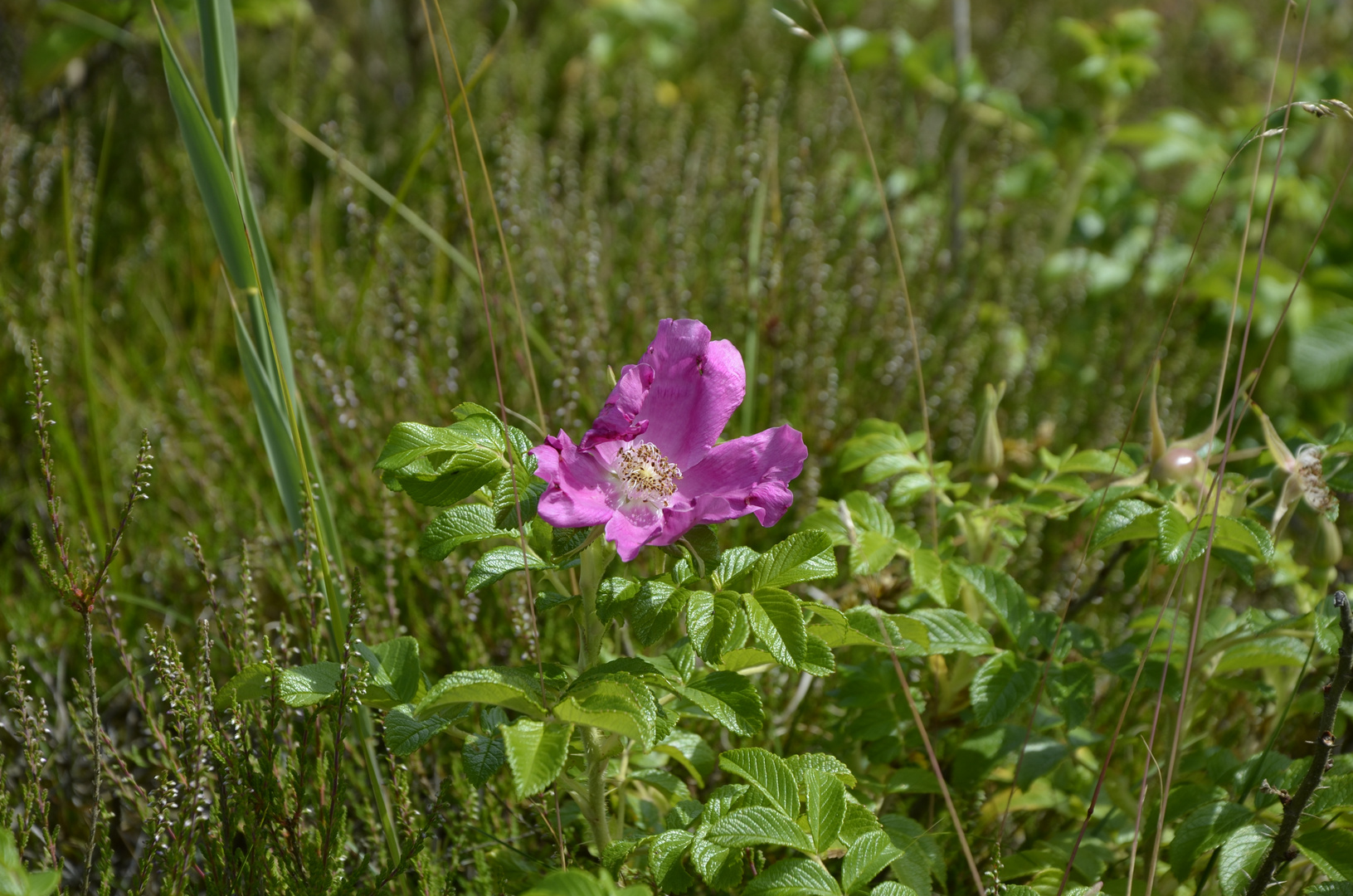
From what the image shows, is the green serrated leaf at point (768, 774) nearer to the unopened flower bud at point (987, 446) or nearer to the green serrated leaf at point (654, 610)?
the green serrated leaf at point (654, 610)

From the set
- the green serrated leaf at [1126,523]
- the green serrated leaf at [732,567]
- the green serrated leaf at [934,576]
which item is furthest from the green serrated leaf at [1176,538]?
the green serrated leaf at [732,567]

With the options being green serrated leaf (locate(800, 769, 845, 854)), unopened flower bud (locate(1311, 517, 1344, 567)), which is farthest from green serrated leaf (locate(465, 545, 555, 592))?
unopened flower bud (locate(1311, 517, 1344, 567))

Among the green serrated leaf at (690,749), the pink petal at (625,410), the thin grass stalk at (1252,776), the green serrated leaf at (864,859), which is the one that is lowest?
the thin grass stalk at (1252,776)

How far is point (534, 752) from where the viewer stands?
34.3 inches

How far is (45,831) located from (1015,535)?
1180 millimetres

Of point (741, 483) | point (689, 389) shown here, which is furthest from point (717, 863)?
point (689, 389)

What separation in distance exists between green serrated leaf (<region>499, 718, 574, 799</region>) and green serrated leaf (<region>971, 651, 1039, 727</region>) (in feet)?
1.79

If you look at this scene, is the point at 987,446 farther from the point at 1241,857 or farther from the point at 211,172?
the point at 211,172

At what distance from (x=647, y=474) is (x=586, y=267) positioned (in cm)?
120

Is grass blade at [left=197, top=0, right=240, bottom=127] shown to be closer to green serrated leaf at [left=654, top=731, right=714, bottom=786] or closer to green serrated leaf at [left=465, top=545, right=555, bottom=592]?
green serrated leaf at [left=465, top=545, right=555, bottom=592]

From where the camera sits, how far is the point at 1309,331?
2.02 m

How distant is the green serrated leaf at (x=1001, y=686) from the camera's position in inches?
47.5

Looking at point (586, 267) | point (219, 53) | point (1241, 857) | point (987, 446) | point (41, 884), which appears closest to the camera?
point (41, 884)

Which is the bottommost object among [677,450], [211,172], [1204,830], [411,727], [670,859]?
[1204,830]
